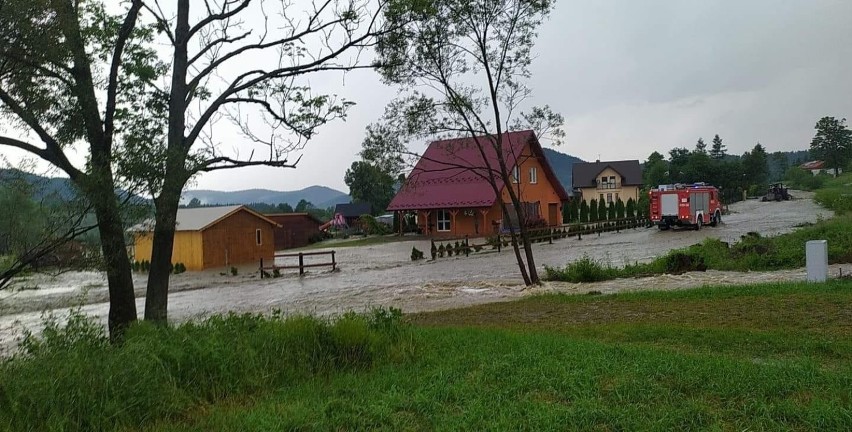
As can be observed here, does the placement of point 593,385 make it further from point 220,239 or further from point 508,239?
point 508,239

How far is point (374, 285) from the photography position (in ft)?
72.9

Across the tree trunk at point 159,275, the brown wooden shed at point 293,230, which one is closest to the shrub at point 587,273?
the tree trunk at point 159,275

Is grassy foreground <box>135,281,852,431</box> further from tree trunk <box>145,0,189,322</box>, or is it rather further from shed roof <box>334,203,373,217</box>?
shed roof <box>334,203,373,217</box>

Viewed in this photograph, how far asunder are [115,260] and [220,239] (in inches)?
1088

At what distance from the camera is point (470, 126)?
1833 centimetres

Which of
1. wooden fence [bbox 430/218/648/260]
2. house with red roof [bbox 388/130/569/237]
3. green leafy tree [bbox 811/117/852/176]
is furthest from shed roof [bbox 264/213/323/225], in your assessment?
green leafy tree [bbox 811/117/852/176]

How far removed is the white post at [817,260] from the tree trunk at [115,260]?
1227 centimetres

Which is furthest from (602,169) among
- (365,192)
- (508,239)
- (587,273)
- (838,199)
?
(587,273)

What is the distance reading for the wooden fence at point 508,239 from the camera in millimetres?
33250

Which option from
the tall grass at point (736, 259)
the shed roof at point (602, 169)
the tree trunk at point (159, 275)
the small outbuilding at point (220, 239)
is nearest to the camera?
the tree trunk at point (159, 275)

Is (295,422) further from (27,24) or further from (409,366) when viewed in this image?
(27,24)

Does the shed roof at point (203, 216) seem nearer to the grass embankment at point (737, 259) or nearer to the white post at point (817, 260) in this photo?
the grass embankment at point (737, 259)

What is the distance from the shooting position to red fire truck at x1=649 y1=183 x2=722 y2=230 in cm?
3856

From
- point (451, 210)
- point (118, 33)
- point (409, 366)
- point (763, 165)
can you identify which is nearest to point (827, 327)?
point (409, 366)
